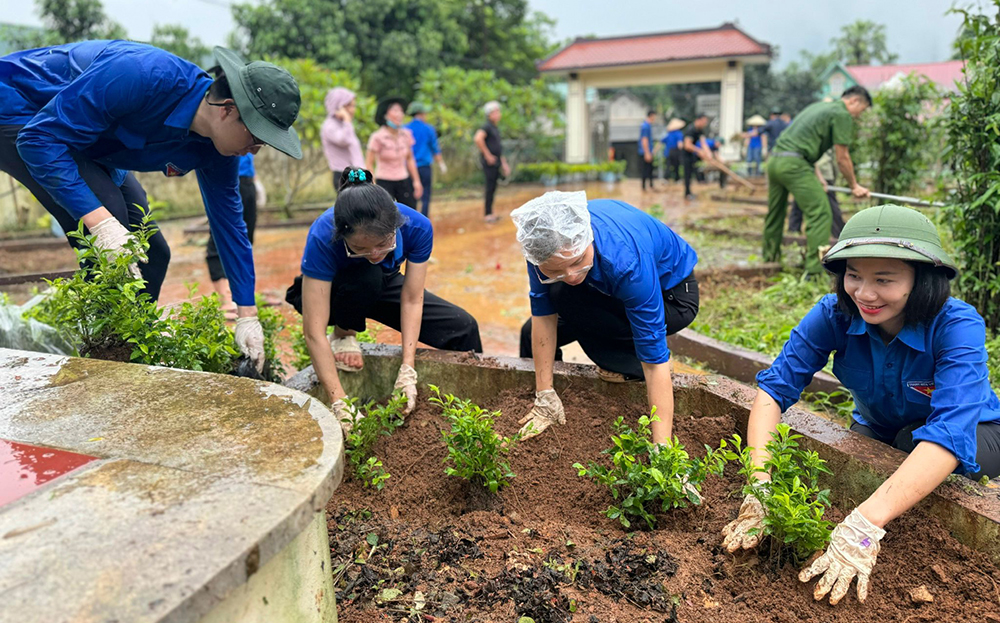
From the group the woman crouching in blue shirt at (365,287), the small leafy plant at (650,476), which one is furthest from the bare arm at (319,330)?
the small leafy plant at (650,476)

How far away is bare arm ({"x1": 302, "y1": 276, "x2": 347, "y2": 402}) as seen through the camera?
2.95 meters

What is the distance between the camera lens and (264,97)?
8.80 ft

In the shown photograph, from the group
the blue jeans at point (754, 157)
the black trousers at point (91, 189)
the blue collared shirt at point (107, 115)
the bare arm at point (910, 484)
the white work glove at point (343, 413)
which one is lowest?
the white work glove at point (343, 413)

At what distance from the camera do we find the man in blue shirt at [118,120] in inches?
103

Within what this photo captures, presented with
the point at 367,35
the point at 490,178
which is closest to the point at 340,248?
the point at 490,178

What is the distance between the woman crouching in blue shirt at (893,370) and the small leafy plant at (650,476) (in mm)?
161

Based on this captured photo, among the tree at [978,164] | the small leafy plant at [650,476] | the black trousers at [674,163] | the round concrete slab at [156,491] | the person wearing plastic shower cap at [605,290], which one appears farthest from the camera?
the black trousers at [674,163]

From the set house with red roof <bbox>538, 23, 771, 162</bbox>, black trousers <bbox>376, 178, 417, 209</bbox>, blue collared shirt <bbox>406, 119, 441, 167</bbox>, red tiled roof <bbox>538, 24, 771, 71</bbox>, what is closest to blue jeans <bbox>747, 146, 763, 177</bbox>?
house with red roof <bbox>538, 23, 771, 162</bbox>

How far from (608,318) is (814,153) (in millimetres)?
4060

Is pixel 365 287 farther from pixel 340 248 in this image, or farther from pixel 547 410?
pixel 547 410

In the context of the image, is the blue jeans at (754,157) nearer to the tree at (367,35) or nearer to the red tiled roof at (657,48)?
the red tiled roof at (657,48)

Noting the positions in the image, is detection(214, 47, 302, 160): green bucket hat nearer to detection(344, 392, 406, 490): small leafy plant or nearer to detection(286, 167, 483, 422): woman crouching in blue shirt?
detection(286, 167, 483, 422): woman crouching in blue shirt

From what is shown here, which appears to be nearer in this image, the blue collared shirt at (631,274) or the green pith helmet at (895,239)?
the green pith helmet at (895,239)

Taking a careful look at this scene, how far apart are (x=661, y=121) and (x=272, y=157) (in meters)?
21.8
